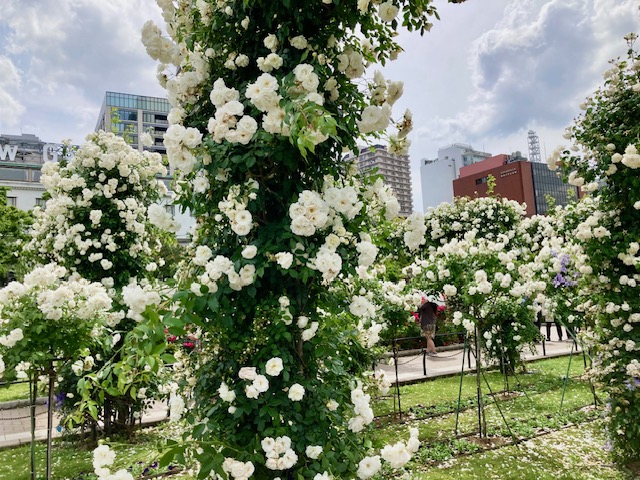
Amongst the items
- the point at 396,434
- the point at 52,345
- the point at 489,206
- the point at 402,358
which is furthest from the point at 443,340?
the point at 52,345

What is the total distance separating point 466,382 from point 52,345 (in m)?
7.42

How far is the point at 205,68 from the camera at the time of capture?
7.81 feet

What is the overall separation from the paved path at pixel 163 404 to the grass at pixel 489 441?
0.52 meters

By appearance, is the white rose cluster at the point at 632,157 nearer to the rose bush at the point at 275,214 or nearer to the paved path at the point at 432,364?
the rose bush at the point at 275,214

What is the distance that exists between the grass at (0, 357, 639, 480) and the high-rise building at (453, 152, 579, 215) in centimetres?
6011

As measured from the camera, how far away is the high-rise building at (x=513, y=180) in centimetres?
6681

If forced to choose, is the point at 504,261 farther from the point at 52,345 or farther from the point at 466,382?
the point at 52,345

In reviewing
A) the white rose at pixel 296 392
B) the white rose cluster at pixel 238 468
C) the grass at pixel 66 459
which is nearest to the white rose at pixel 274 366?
the white rose at pixel 296 392

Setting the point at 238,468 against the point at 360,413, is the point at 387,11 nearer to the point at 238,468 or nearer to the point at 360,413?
the point at 360,413

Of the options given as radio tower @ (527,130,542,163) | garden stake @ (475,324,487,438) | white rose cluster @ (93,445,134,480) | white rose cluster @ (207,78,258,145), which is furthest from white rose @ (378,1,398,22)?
radio tower @ (527,130,542,163)

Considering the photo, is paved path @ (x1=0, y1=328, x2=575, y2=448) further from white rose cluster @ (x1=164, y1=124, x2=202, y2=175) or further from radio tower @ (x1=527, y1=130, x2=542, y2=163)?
radio tower @ (x1=527, y1=130, x2=542, y2=163)

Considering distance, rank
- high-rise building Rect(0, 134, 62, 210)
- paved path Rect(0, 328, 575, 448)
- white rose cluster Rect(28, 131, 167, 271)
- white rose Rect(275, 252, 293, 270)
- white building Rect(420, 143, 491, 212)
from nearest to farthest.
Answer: white rose Rect(275, 252, 293, 270)
white rose cluster Rect(28, 131, 167, 271)
paved path Rect(0, 328, 575, 448)
high-rise building Rect(0, 134, 62, 210)
white building Rect(420, 143, 491, 212)

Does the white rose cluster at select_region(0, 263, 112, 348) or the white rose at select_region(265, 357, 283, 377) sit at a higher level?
the white rose cluster at select_region(0, 263, 112, 348)

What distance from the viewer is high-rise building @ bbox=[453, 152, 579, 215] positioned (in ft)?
219
